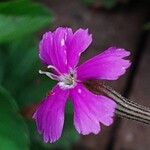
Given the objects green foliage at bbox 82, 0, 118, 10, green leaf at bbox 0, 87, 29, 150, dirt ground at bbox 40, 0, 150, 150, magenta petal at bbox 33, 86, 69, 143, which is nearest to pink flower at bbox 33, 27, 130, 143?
magenta petal at bbox 33, 86, 69, 143

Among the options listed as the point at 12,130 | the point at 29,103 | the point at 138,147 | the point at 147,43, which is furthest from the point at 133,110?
the point at 147,43

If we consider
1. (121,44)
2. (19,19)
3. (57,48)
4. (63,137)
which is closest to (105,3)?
(121,44)

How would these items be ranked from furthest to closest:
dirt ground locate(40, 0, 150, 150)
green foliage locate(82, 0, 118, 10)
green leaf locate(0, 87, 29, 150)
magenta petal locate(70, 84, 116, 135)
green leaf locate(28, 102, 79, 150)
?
green foliage locate(82, 0, 118, 10)
dirt ground locate(40, 0, 150, 150)
green leaf locate(28, 102, 79, 150)
green leaf locate(0, 87, 29, 150)
magenta petal locate(70, 84, 116, 135)

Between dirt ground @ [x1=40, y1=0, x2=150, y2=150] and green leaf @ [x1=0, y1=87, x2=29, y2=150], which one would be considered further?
dirt ground @ [x1=40, y1=0, x2=150, y2=150]

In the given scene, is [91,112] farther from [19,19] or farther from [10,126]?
[19,19]

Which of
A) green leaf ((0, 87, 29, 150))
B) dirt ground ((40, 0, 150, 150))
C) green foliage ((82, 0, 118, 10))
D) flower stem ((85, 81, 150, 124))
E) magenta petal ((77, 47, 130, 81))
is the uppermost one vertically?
magenta petal ((77, 47, 130, 81))

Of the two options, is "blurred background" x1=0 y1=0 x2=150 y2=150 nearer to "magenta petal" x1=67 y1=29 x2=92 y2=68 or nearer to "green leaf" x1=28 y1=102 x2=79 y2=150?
"green leaf" x1=28 y1=102 x2=79 y2=150

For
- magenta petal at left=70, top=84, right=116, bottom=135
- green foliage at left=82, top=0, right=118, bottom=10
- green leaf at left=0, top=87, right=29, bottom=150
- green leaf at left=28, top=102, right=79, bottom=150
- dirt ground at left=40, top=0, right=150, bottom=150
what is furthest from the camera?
green foliage at left=82, top=0, right=118, bottom=10

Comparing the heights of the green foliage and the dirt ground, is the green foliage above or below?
above
